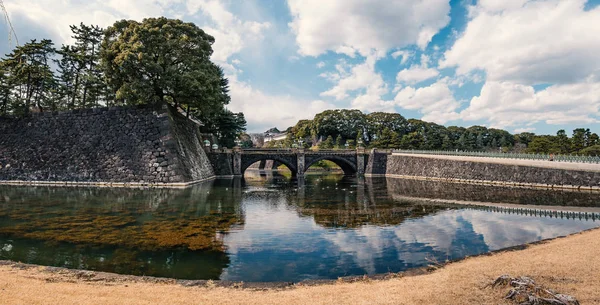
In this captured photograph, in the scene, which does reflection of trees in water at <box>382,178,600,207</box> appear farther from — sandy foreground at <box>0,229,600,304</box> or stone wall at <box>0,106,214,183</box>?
stone wall at <box>0,106,214,183</box>

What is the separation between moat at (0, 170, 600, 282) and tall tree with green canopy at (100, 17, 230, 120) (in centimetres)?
1669

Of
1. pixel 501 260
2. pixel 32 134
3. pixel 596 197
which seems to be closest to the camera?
pixel 501 260

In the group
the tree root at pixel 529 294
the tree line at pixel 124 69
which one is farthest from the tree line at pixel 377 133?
the tree root at pixel 529 294

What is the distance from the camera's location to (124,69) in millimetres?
41375

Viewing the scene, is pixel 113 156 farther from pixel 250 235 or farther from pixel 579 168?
pixel 579 168

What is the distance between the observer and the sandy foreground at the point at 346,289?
8.38m

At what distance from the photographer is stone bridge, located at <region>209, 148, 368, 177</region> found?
63.3 m

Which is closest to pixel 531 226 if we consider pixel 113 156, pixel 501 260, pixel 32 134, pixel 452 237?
pixel 452 237

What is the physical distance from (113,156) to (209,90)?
15.3 meters

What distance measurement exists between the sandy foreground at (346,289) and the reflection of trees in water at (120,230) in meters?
2.58

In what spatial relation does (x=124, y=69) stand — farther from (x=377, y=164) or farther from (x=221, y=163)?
(x=377, y=164)

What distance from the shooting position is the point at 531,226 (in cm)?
2088

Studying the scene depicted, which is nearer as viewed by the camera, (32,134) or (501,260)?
(501,260)

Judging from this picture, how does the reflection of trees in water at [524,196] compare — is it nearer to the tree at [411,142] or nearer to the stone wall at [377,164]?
the stone wall at [377,164]
